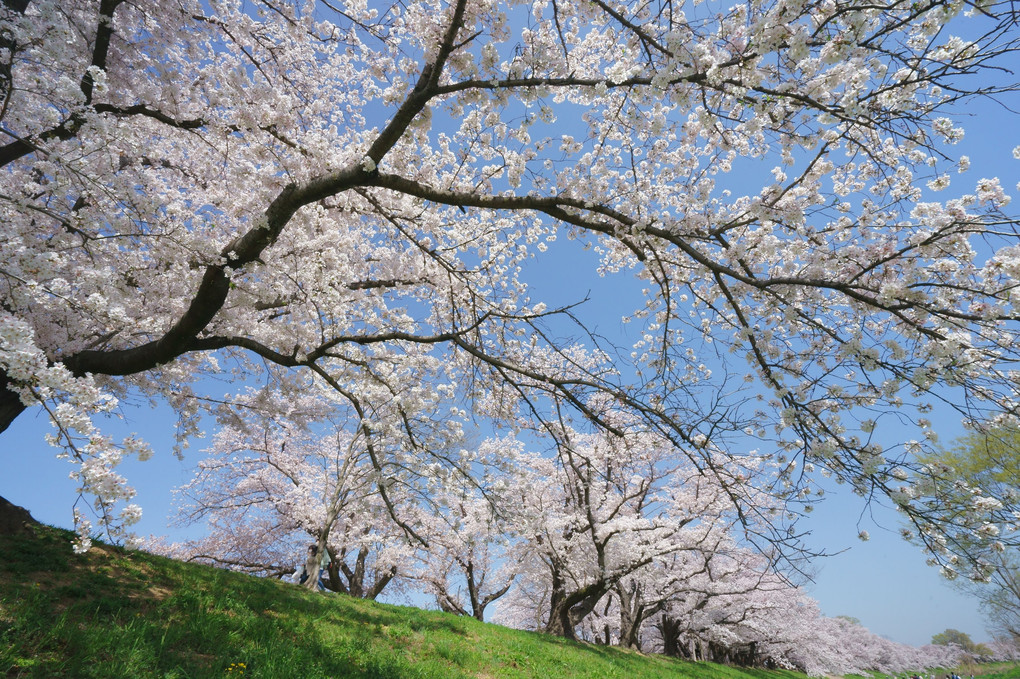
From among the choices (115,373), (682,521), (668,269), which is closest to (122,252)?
(115,373)

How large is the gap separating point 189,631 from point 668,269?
19.6ft

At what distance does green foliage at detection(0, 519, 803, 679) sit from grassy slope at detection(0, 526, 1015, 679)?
0.01 m

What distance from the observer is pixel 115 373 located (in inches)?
217

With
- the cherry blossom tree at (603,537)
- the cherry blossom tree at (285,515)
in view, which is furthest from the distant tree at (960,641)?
the cherry blossom tree at (285,515)

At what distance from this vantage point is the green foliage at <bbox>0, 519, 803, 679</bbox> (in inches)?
122

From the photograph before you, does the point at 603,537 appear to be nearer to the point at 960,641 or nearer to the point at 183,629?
the point at 183,629

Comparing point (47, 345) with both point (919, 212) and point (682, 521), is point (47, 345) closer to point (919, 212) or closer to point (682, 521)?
point (919, 212)

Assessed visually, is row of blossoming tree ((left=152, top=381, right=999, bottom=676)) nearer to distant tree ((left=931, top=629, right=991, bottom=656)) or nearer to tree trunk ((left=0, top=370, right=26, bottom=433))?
→ tree trunk ((left=0, top=370, right=26, bottom=433))

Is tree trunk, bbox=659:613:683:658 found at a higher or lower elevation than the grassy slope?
lower

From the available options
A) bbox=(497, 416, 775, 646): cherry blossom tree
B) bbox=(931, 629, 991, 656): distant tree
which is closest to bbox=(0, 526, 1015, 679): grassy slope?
bbox=(497, 416, 775, 646): cherry blossom tree

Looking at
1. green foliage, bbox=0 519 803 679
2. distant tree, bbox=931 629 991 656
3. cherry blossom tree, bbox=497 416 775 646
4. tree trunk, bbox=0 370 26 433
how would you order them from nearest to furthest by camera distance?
1. green foliage, bbox=0 519 803 679
2. tree trunk, bbox=0 370 26 433
3. cherry blossom tree, bbox=497 416 775 646
4. distant tree, bbox=931 629 991 656

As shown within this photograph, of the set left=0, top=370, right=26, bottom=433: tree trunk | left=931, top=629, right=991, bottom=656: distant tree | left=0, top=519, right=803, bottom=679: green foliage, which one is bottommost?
left=931, top=629, right=991, bottom=656: distant tree

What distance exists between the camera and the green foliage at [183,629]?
309cm

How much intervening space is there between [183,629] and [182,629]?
0.02m
